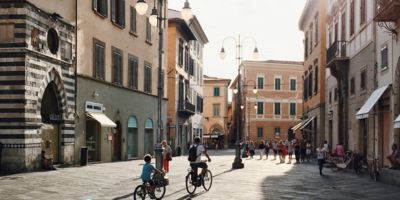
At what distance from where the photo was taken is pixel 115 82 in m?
33.1

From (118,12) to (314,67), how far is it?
18086 millimetres

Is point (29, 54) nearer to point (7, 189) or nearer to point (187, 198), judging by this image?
point (7, 189)

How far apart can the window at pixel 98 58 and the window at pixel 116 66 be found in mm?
1794

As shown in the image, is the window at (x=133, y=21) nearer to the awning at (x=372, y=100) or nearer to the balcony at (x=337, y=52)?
the balcony at (x=337, y=52)

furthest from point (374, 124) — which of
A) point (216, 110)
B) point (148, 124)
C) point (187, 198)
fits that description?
point (216, 110)

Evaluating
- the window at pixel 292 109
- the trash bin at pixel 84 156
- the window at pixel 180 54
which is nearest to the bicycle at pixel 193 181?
the trash bin at pixel 84 156

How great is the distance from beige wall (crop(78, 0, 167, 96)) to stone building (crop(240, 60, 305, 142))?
40.9 m

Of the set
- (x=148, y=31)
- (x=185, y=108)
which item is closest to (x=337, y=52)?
(x=148, y=31)

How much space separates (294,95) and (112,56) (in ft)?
175

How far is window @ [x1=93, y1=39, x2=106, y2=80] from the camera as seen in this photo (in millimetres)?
29700

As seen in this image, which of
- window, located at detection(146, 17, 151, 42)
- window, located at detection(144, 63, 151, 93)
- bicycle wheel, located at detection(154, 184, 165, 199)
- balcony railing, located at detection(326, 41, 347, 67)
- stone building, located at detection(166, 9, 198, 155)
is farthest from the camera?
stone building, located at detection(166, 9, 198, 155)

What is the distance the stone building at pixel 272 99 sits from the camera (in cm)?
8125

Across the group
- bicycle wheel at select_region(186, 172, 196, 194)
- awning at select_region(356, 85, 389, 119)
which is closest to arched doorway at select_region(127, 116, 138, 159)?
awning at select_region(356, 85, 389, 119)

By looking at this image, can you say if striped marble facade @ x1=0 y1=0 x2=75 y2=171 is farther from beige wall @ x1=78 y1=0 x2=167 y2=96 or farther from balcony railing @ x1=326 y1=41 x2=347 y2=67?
balcony railing @ x1=326 y1=41 x2=347 y2=67
